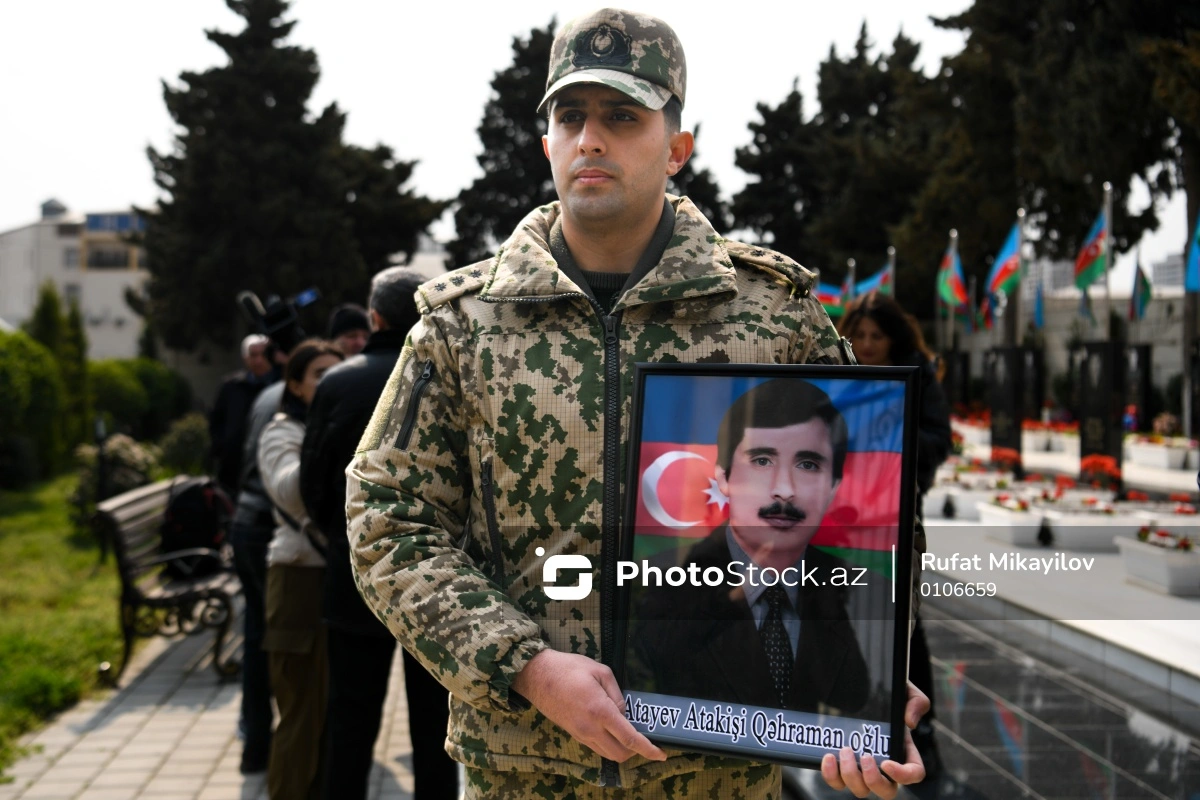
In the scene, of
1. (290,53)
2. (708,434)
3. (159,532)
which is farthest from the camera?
(290,53)

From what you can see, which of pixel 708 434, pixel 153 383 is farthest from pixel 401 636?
pixel 153 383

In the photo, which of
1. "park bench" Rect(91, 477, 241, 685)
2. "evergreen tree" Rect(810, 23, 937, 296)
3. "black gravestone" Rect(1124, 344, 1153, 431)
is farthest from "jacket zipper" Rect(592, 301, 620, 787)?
"evergreen tree" Rect(810, 23, 937, 296)

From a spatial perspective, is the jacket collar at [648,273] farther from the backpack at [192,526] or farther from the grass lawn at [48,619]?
the backpack at [192,526]

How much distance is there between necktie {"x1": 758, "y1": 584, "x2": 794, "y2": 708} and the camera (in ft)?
5.50

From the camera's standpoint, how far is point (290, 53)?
129 ft

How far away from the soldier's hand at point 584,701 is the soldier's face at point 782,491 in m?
0.31

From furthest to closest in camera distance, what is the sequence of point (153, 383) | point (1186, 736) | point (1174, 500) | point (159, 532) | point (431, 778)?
1. point (153, 383)
2. point (1174, 500)
3. point (159, 532)
4. point (1186, 736)
5. point (431, 778)

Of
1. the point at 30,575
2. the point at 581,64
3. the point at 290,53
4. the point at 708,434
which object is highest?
the point at 290,53

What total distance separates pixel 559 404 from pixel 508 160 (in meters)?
39.7

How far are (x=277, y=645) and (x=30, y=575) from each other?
24.5 feet

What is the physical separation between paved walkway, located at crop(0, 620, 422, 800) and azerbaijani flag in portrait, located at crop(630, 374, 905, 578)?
3.66m

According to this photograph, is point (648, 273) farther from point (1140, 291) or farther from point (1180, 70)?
point (1140, 291)

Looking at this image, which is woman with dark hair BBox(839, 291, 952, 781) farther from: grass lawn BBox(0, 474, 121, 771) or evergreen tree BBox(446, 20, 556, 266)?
evergreen tree BBox(446, 20, 556, 266)

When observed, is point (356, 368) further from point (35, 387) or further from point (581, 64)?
point (35, 387)
